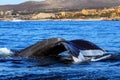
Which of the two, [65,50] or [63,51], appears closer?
[65,50]

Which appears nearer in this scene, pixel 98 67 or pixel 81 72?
pixel 81 72

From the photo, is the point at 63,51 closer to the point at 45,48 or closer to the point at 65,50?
the point at 65,50

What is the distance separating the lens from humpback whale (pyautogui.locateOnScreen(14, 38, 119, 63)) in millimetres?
21078

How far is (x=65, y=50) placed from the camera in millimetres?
22188

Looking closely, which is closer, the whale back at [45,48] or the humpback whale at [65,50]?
the humpback whale at [65,50]

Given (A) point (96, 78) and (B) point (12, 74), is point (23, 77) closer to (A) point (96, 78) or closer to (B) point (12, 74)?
(B) point (12, 74)

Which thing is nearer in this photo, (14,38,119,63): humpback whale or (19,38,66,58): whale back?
(14,38,119,63): humpback whale

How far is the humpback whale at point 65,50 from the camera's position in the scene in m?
21.1

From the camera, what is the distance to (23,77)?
18.6 meters

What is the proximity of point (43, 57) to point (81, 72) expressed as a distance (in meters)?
3.80

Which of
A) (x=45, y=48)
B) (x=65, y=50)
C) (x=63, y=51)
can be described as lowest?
(x=63, y=51)

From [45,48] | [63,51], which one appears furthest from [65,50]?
[45,48]

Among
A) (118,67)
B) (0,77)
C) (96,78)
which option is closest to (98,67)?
(118,67)

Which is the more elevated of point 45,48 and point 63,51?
point 45,48
